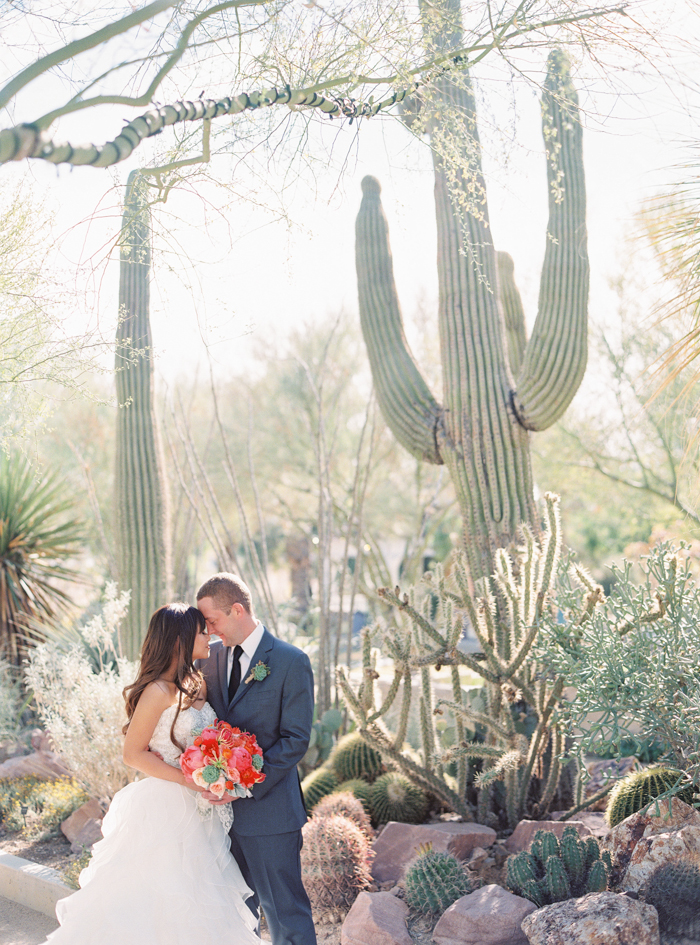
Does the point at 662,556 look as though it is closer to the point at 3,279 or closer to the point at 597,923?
the point at 597,923

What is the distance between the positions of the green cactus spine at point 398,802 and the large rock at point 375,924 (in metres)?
1.17

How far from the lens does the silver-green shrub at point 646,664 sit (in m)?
3.67

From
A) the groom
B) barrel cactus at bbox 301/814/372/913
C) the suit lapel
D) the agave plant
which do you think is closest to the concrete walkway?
barrel cactus at bbox 301/814/372/913

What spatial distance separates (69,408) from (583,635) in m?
14.4

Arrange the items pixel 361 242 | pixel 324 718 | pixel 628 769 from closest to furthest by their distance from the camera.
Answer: pixel 628 769 → pixel 324 718 → pixel 361 242

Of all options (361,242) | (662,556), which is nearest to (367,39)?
(662,556)

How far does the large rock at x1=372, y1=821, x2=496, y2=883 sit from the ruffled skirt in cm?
134

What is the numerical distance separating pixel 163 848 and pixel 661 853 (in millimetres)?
2075

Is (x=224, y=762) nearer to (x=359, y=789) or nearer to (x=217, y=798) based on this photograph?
(x=217, y=798)

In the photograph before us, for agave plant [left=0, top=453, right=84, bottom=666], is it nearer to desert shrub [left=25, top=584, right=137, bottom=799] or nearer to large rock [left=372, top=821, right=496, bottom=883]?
desert shrub [left=25, top=584, right=137, bottom=799]

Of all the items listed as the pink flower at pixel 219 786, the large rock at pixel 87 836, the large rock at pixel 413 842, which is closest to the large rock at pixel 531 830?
the large rock at pixel 413 842

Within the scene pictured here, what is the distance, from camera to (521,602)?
4699mm

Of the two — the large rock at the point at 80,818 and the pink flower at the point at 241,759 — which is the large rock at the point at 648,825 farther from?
the large rock at the point at 80,818

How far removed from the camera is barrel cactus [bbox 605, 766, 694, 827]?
13.8 ft
